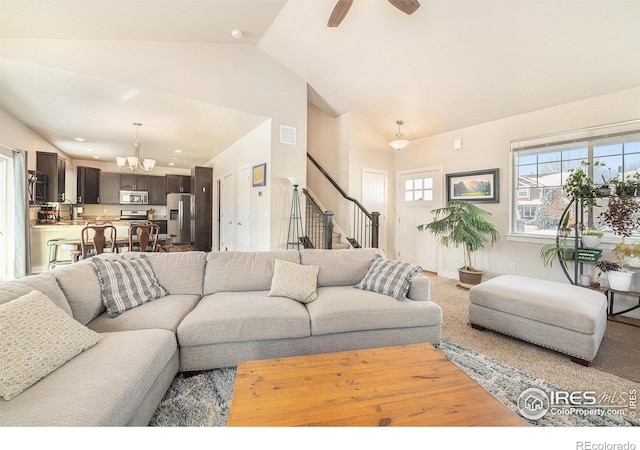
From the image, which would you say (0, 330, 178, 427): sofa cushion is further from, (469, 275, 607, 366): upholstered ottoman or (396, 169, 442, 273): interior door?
(396, 169, 442, 273): interior door

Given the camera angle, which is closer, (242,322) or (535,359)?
(242,322)

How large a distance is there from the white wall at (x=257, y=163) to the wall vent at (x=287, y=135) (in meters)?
0.21

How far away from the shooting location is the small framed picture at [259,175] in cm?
438

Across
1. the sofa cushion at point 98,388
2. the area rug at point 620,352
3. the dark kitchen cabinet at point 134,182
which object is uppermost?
the dark kitchen cabinet at point 134,182

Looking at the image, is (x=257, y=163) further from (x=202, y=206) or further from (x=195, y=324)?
(x=195, y=324)

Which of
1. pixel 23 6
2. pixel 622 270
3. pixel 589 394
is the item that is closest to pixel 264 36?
pixel 23 6

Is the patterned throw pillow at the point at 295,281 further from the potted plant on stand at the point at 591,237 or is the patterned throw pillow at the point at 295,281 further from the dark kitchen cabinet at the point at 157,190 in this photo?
the dark kitchen cabinet at the point at 157,190

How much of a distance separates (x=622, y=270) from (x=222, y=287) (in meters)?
4.26

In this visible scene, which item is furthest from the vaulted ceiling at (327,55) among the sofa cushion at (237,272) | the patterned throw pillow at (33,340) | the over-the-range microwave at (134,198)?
the over-the-range microwave at (134,198)

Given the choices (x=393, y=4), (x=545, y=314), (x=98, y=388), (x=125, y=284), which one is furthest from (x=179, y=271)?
(x=545, y=314)

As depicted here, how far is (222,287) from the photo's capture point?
236cm

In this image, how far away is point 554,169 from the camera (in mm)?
3766

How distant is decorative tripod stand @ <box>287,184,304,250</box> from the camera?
4457 millimetres

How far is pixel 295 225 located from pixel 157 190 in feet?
18.4
